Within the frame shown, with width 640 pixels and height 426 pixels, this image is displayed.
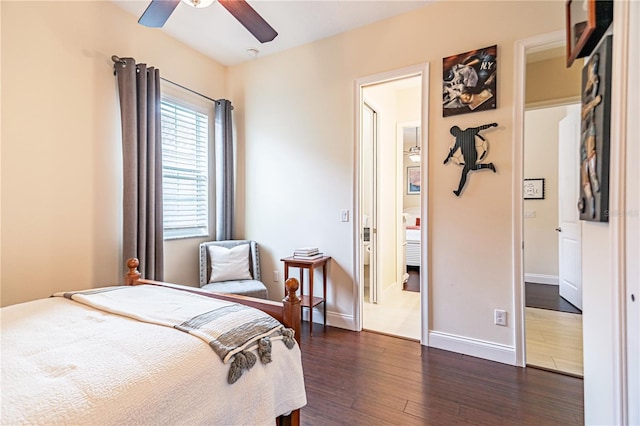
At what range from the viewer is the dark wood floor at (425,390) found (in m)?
1.68

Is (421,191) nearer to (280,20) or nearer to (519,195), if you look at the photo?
(519,195)

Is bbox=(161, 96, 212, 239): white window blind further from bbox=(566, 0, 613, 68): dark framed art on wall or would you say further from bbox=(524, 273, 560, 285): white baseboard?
bbox=(524, 273, 560, 285): white baseboard

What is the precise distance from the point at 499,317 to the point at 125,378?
2.46m

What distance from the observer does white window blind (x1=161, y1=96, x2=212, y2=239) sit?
3.03 meters

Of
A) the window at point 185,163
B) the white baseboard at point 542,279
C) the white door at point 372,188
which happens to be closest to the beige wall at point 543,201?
the white baseboard at point 542,279

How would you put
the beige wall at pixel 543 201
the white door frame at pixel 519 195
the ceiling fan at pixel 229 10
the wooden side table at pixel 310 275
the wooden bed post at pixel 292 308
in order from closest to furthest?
the wooden bed post at pixel 292 308 < the ceiling fan at pixel 229 10 < the white door frame at pixel 519 195 < the wooden side table at pixel 310 275 < the beige wall at pixel 543 201

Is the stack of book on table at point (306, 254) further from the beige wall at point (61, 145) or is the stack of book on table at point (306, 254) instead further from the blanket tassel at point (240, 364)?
the blanket tassel at point (240, 364)

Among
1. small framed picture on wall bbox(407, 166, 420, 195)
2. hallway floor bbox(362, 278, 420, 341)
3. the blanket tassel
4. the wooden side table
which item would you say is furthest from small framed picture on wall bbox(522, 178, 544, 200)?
the blanket tassel

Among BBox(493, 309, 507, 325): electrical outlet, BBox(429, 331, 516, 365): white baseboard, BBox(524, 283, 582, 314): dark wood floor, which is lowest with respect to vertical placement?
BBox(524, 283, 582, 314): dark wood floor

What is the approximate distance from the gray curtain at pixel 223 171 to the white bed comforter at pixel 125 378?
→ 6.85 feet

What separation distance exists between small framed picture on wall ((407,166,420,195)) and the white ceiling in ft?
16.7

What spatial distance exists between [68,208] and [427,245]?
9.48ft

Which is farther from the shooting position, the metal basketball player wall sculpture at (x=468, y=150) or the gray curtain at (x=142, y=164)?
the gray curtain at (x=142, y=164)

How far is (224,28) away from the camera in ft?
9.41
